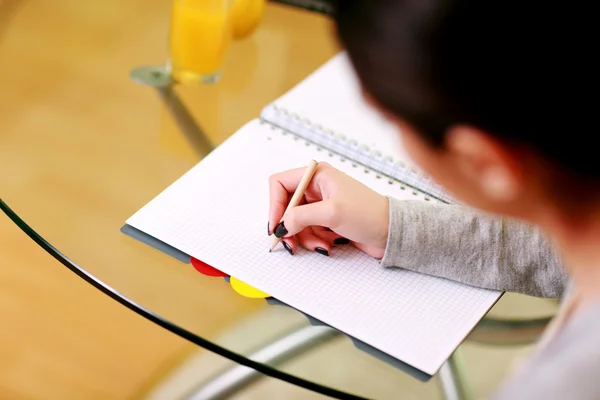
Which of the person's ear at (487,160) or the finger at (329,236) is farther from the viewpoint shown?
the finger at (329,236)

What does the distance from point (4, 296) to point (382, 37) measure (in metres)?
1.12

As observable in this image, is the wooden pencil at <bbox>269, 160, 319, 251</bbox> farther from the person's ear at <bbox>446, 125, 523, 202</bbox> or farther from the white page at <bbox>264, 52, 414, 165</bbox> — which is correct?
the person's ear at <bbox>446, 125, 523, 202</bbox>

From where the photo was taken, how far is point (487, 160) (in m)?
0.56

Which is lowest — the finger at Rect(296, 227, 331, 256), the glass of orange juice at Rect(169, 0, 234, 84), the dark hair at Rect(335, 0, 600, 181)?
the finger at Rect(296, 227, 331, 256)

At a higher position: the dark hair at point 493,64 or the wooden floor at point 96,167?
the dark hair at point 493,64

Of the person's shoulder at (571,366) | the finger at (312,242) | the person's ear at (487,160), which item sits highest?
the person's ear at (487,160)

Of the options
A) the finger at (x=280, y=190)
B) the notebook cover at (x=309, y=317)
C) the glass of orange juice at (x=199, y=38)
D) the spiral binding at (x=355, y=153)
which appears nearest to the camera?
the notebook cover at (x=309, y=317)

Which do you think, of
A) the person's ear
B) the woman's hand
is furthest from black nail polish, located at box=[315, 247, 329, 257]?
the person's ear

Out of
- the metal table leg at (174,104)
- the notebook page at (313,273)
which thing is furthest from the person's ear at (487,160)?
the metal table leg at (174,104)

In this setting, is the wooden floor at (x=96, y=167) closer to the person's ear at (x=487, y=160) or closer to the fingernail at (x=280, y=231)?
the fingernail at (x=280, y=231)

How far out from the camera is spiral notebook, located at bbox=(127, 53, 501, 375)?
82 centimetres

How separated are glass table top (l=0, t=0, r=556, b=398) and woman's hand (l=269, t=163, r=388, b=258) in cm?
9

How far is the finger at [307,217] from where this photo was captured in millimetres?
867

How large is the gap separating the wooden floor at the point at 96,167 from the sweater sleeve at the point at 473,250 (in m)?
0.18
